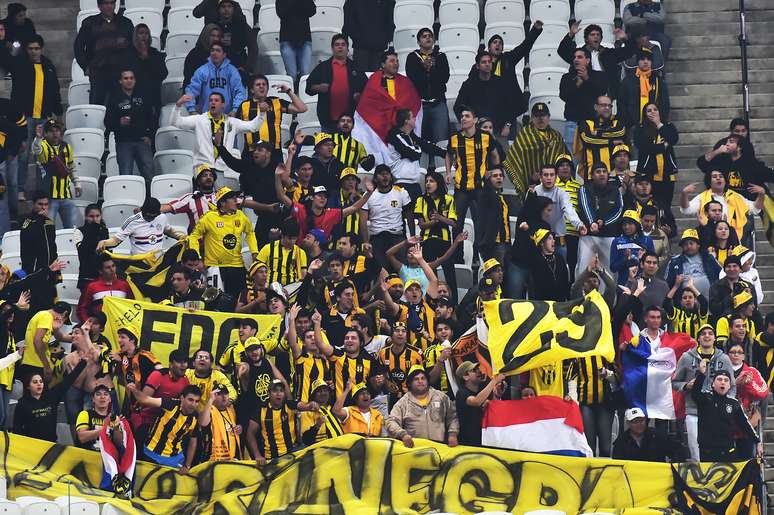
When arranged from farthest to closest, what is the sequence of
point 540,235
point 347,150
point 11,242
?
1. point 347,150
2. point 11,242
3. point 540,235

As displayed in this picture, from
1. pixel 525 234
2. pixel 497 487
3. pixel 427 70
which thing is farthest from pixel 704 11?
pixel 497 487

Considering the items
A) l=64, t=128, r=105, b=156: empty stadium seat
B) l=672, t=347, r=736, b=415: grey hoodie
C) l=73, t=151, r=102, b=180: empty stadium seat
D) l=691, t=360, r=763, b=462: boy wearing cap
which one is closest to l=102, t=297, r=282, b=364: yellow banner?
l=73, t=151, r=102, b=180: empty stadium seat

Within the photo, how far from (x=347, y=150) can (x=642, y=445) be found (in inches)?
212

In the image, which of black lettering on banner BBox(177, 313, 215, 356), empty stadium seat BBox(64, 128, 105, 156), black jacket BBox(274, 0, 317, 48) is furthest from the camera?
black jacket BBox(274, 0, 317, 48)

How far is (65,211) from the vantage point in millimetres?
24266

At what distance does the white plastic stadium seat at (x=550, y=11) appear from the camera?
89.0 feet

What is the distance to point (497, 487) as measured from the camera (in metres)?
20.1

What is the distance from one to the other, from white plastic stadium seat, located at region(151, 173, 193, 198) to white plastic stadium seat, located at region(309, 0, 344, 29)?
11.8 ft

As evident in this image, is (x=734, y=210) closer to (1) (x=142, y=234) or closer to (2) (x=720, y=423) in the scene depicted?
(2) (x=720, y=423)

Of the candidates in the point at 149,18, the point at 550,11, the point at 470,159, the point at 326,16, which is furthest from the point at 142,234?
the point at 550,11

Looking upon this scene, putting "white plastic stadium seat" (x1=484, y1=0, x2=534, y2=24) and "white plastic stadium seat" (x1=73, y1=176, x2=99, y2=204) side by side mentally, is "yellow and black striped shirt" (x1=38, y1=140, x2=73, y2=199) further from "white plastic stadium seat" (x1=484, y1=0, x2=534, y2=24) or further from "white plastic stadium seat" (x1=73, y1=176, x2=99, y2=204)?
"white plastic stadium seat" (x1=484, y1=0, x2=534, y2=24)

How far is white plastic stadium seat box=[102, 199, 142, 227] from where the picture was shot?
956 inches

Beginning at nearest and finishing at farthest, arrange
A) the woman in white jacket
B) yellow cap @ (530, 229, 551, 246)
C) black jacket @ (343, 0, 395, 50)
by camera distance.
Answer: yellow cap @ (530, 229, 551, 246) → the woman in white jacket → black jacket @ (343, 0, 395, 50)

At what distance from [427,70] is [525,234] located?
10.5ft
